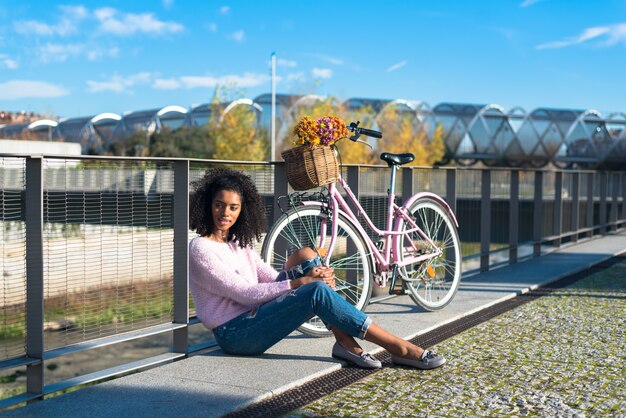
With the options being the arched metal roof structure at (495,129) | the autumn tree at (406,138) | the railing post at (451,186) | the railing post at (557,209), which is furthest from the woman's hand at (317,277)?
the arched metal roof structure at (495,129)

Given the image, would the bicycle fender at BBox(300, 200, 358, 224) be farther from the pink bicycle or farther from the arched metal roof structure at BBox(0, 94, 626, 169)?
the arched metal roof structure at BBox(0, 94, 626, 169)

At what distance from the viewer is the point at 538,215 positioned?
11.3 m

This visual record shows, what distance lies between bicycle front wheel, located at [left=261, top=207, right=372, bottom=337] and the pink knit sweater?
0.47m

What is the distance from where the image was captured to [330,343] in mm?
5156

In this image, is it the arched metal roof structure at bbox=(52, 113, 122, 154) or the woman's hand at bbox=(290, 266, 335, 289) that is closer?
the woman's hand at bbox=(290, 266, 335, 289)

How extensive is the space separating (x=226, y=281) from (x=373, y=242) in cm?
166

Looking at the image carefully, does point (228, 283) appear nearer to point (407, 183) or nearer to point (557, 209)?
point (407, 183)

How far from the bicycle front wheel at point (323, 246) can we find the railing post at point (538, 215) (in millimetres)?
6289

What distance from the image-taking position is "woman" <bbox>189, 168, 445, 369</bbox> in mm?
4352

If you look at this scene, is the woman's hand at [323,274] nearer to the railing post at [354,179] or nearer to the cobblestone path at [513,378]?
the cobblestone path at [513,378]

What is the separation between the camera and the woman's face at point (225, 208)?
451 cm

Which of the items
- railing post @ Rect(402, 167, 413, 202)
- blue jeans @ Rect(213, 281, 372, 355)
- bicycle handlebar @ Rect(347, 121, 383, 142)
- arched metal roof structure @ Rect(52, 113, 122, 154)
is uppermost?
arched metal roof structure @ Rect(52, 113, 122, 154)

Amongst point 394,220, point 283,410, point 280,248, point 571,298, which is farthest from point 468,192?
point 283,410

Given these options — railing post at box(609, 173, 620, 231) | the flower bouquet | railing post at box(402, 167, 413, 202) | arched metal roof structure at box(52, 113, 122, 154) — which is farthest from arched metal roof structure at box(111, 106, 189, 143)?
the flower bouquet
